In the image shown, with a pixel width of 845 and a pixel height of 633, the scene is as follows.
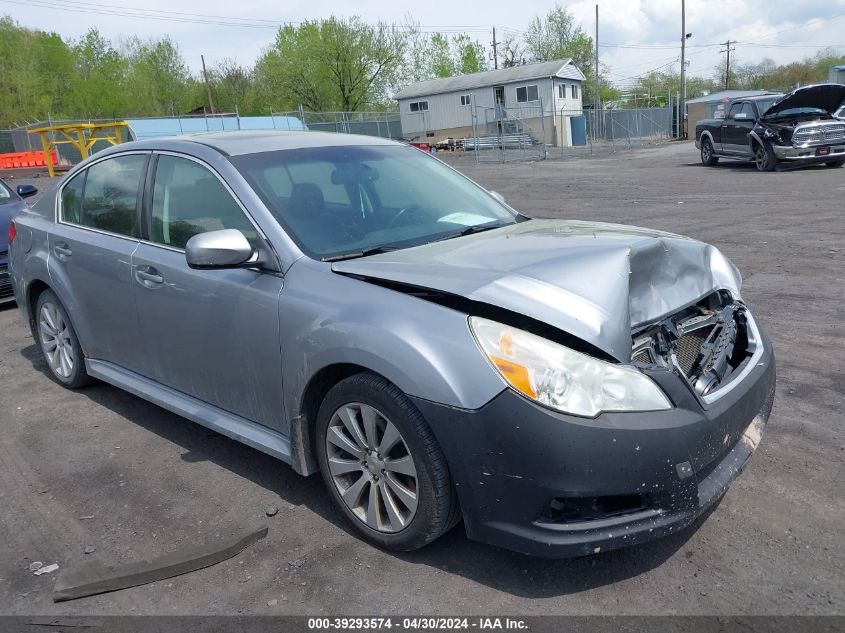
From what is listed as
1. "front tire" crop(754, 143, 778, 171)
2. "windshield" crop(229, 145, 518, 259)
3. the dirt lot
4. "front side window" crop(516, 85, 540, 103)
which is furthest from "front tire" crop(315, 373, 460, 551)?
"front side window" crop(516, 85, 540, 103)

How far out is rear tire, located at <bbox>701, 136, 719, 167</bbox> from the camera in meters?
21.2

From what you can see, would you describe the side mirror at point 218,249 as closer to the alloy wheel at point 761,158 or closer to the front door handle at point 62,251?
the front door handle at point 62,251

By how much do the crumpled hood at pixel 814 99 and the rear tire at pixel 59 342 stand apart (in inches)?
684

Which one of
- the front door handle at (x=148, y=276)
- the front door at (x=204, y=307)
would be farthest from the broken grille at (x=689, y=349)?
the front door handle at (x=148, y=276)

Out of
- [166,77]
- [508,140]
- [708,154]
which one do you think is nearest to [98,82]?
[166,77]

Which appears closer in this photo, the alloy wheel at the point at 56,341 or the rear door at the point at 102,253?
the rear door at the point at 102,253

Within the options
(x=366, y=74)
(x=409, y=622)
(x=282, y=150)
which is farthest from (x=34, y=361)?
(x=366, y=74)

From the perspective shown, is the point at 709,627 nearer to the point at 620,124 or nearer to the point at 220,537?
the point at 220,537

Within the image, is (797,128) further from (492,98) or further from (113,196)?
(492,98)

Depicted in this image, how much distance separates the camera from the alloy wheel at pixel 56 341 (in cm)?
519

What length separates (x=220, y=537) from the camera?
3375mm

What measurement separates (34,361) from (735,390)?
557cm

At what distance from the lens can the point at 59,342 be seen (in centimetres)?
529

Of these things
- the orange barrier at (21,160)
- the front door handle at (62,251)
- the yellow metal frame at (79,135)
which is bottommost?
the front door handle at (62,251)
